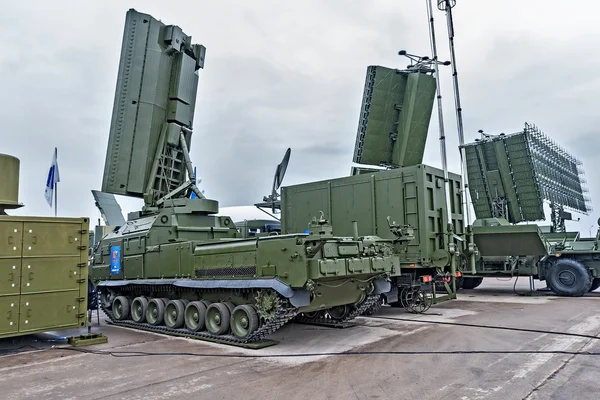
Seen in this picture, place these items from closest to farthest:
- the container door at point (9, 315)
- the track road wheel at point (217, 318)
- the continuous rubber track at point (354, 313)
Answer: the container door at point (9, 315), the track road wheel at point (217, 318), the continuous rubber track at point (354, 313)

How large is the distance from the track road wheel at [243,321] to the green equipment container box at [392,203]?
4.72m

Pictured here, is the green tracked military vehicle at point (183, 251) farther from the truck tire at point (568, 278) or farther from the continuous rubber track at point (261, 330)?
the truck tire at point (568, 278)

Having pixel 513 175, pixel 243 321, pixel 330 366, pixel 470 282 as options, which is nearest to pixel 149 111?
pixel 243 321

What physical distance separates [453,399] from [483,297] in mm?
11549

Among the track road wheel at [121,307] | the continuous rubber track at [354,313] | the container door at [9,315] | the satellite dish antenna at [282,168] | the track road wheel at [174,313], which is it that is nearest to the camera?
the container door at [9,315]

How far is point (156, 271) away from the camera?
33.1 feet

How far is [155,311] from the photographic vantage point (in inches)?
392

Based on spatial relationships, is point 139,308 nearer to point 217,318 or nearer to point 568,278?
point 217,318

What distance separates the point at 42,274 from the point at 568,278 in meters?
14.6

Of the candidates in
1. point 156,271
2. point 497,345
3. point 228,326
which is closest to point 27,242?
point 156,271

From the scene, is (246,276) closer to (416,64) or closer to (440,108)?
(440,108)

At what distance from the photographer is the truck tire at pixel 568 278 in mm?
14969

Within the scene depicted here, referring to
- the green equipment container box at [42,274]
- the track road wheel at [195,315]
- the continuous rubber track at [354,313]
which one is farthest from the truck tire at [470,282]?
the green equipment container box at [42,274]

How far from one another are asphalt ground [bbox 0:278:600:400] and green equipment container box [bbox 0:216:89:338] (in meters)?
0.50
